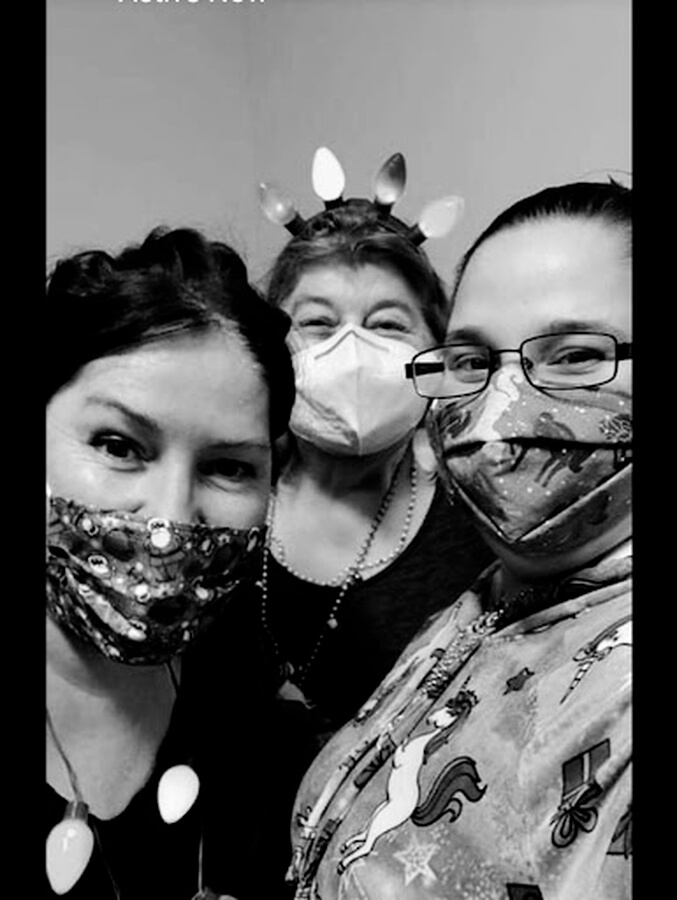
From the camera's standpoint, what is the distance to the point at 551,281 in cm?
106

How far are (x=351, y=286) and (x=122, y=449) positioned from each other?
260 mm

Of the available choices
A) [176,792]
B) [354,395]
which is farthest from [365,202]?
[176,792]

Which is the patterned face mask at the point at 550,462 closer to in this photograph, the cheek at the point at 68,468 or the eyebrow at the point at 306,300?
the eyebrow at the point at 306,300

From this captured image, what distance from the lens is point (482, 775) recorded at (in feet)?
3.34

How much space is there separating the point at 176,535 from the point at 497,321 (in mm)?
340

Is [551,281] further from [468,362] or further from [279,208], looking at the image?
[279,208]

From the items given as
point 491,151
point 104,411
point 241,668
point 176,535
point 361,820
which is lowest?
point 361,820

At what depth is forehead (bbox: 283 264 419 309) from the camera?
1.18m

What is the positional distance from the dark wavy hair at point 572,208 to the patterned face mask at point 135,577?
328 mm

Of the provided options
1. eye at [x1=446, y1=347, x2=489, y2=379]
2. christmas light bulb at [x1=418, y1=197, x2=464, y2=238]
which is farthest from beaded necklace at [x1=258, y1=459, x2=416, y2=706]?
christmas light bulb at [x1=418, y1=197, x2=464, y2=238]

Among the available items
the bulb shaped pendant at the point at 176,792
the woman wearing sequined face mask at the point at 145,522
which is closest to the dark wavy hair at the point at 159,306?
the woman wearing sequined face mask at the point at 145,522

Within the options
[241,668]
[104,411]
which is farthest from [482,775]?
[104,411]
